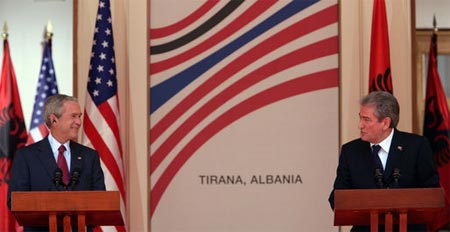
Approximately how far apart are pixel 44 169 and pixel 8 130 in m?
2.88

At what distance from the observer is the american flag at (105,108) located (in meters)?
6.68

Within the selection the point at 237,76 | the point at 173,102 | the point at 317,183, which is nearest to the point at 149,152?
the point at 173,102

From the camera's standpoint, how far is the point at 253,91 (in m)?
7.23

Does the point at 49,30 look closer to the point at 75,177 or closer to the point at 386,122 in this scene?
the point at 75,177

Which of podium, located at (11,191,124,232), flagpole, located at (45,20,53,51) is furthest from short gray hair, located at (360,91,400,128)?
flagpole, located at (45,20,53,51)

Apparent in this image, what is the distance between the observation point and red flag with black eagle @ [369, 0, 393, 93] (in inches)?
269

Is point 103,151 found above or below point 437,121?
below

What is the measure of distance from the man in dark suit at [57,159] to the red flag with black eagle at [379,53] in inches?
97.7

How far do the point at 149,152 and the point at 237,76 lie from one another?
0.96 metres

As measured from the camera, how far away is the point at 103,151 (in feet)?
21.9

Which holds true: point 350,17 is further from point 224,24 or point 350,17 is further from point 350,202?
point 350,202

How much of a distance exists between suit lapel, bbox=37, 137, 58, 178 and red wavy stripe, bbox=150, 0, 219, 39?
2067 mm

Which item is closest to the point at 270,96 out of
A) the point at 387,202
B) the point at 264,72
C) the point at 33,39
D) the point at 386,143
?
the point at 264,72

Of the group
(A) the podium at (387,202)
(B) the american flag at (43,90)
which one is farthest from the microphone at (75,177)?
(B) the american flag at (43,90)
